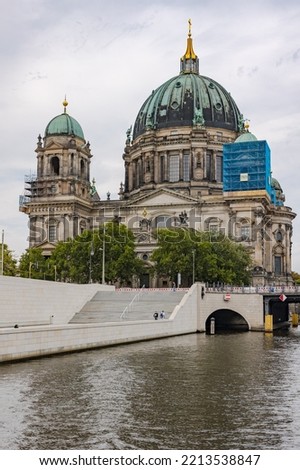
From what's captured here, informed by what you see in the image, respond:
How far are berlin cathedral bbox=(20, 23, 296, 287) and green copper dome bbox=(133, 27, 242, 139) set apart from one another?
0.18 metres

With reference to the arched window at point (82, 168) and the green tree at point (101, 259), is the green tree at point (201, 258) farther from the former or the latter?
the arched window at point (82, 168)

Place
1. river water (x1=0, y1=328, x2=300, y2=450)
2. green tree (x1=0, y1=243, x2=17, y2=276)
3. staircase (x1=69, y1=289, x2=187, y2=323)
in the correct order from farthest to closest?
1. green tree (x1=0, y1=243, x2=17, y2=276)
2. staircase (x1=69, y1=289, x2=187, y2=323)
3. river water (x1=0, y1=328, x2=300, y2=450)

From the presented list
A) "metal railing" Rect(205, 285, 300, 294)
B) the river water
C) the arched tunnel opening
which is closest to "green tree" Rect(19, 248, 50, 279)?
the arched tunnel opening

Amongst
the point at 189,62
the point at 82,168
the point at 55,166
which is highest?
the point at 189,62

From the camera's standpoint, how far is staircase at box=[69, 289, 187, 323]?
61656 millimetres

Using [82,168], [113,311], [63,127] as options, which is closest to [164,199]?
[82,168]

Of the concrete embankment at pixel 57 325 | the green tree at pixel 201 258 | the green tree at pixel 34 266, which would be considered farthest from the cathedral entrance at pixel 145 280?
the concrete embankment at pixel 57 325

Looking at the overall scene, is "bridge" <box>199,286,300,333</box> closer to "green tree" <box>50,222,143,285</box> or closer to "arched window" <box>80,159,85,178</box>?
"green tree" <box>50,222,143,285</box>

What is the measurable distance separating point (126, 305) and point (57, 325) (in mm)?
20927

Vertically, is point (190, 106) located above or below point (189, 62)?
below

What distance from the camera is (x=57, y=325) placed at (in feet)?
146

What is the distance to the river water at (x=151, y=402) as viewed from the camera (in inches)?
715

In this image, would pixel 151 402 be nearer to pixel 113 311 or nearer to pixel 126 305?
pixel 113 311
